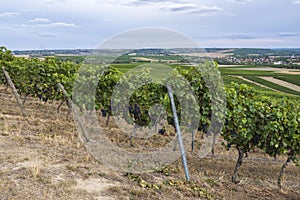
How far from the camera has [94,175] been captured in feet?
20.1

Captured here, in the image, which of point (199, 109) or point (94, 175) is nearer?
point (94, 175)

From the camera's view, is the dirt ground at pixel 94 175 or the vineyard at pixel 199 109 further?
the vineyard at pixel 199 109

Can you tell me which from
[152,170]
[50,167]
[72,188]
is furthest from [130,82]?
[72,188]

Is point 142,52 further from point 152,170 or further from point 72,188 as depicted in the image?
point 72,188

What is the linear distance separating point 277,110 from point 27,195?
18.3ft

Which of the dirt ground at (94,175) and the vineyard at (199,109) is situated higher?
the vineyard at (199,109)

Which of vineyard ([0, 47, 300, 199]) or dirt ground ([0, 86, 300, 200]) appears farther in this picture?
vineyard ([0, 47, 300, 199])

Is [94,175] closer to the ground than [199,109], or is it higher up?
closer to the ground

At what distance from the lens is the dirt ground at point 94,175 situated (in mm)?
5402

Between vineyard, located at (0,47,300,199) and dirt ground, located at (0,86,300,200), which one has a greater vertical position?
vineyard, located at (0,47,300,199)

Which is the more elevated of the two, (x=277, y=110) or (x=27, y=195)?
(x=277, y=110)

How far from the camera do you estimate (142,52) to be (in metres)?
6.96

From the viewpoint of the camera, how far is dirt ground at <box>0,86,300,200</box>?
540 centimetres

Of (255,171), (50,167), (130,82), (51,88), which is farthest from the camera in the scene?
(51,88)
